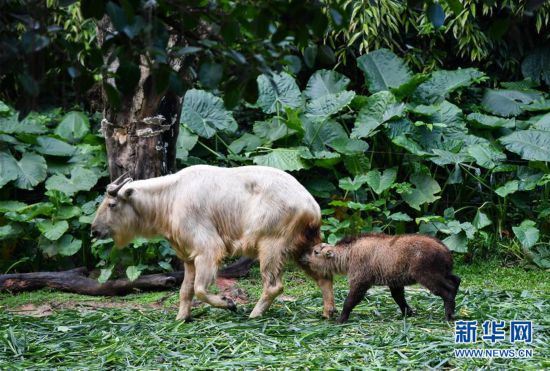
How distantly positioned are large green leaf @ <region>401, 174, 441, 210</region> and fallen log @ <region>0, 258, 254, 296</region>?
208 centimetres

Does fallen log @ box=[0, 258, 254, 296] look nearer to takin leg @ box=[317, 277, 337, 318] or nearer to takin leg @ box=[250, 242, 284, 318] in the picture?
takin leg @ box=[250, 242, 284, 318]

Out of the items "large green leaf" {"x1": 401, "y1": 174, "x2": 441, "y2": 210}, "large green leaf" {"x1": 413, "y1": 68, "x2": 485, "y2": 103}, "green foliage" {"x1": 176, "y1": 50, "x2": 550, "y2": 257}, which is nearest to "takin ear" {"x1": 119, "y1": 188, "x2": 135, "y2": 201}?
"green foliage" {"x1": 176, "y1": 50, "x2": 550, "y2": 257}

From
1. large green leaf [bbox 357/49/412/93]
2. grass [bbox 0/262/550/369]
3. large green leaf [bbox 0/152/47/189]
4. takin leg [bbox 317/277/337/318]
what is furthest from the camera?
large green leaf [bbox 357/49/412/93]

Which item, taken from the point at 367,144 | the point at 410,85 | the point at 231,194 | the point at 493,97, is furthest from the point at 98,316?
the point at 493,97

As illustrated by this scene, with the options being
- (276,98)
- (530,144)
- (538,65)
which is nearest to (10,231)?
(276,98)

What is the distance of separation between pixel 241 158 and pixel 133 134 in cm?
190

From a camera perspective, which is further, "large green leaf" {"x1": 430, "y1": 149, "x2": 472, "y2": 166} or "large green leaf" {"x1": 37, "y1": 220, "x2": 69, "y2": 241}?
"large green leaf" {"x1": 430, "y1": 149, "x2": 472, "y2": 166}

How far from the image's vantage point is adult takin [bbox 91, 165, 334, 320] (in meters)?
6.54

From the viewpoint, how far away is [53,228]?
886 centimetres

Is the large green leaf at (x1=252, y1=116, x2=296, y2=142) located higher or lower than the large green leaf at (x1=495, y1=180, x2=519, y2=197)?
higher

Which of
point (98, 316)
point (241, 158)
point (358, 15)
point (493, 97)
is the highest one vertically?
point (358, 15)

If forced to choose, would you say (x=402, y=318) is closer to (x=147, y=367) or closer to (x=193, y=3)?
(x=147, y=367)

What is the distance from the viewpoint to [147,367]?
5.12 m

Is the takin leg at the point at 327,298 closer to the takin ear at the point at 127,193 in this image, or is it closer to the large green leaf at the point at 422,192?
the takin ear at the point at 127,193
